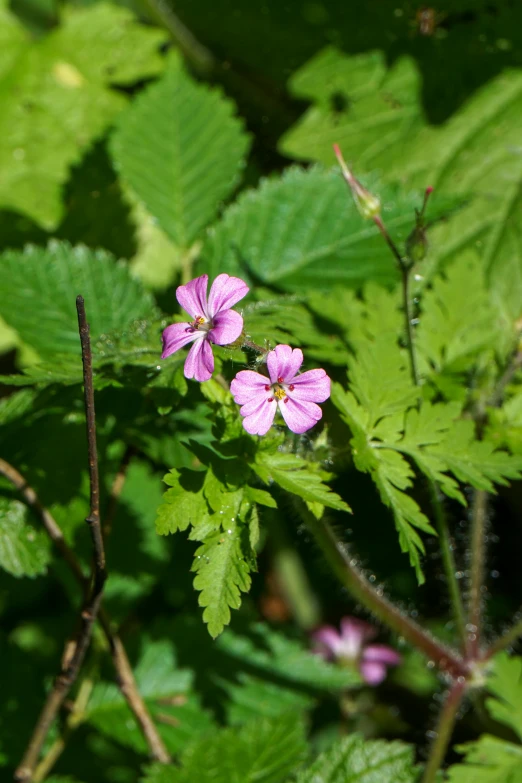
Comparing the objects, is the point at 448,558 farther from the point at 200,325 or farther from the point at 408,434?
the point at 200,325

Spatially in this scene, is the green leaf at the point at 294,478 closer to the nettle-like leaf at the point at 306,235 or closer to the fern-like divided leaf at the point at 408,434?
the fern-like divided leaf at the point at 408,434

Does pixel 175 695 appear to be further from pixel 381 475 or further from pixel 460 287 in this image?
pixel 460 287

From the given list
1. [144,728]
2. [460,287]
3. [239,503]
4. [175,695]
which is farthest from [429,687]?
[239,503]

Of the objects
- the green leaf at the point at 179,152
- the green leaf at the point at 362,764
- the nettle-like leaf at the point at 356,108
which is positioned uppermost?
the nettle-like leaf at the point at 356,108

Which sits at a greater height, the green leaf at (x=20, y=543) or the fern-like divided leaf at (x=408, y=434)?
the fern-like divided leaf at (x=408, y=434)

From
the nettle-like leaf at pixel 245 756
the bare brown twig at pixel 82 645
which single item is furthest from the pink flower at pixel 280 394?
the nettle-like leaf at pixel 245 756

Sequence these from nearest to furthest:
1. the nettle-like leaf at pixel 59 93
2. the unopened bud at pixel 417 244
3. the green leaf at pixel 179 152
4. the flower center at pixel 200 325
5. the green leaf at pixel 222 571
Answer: the green leaf at pixel 222 571, the flower center at pixel 200 325, the unopened bud at pixel 417 244, the green leaf at pixel 179 152, the nettle-like leaf at pixel 59 93

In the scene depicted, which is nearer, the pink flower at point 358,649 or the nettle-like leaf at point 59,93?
the pink flower at point 358,649
